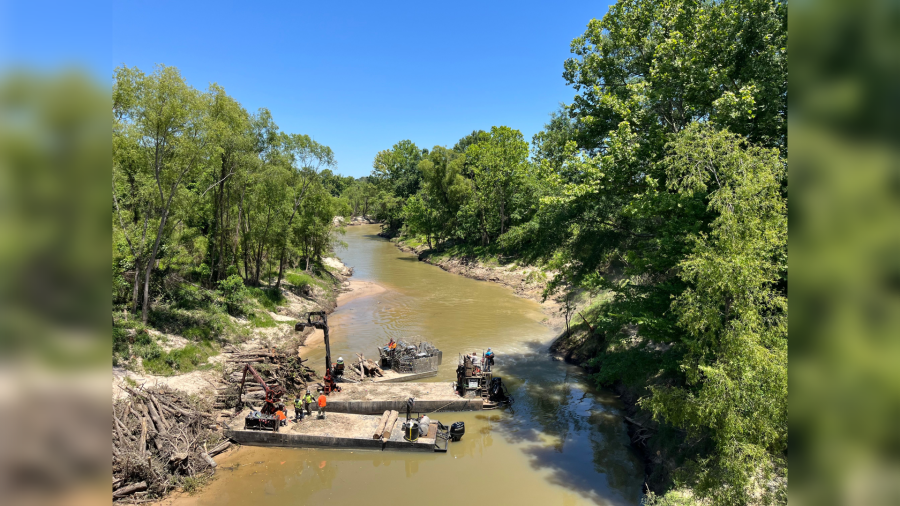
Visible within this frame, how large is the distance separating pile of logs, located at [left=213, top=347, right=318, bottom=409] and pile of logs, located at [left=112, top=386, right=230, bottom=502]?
240 centimetres

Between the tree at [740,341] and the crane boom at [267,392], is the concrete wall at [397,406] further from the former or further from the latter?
the tree at [740,341]

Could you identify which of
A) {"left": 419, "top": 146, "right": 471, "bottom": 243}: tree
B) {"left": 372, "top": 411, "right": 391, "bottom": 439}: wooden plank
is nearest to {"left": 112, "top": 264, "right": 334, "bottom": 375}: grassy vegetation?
{"left": 372, "top": 411, "right": 391, "bottom": 439}: wooden plank

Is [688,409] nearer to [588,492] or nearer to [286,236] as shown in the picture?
[588,492]

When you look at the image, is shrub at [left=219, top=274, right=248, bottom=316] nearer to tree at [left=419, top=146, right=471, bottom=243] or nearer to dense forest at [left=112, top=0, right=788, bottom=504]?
dense forest at [left=112, top=0, right=788, bottom=504]

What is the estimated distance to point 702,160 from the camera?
12188 millimetres

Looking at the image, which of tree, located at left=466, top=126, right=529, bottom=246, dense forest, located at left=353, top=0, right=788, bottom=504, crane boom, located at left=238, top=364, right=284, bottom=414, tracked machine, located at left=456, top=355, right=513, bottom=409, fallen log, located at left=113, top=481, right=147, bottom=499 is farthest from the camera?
tree, located at left=466, top=126, right=529, bottom=246

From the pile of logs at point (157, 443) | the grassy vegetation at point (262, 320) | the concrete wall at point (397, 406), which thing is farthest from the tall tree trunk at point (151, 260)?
the concrete wall at point (397, 406)

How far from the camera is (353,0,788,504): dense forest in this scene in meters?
8.83

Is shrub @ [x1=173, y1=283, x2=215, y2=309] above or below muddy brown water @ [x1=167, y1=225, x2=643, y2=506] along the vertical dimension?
above

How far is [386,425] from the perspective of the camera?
17.8 metres

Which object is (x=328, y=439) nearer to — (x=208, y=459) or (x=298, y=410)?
(x=298, y=410)

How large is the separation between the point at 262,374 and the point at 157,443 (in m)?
6.62

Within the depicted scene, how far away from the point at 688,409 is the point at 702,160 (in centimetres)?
643
